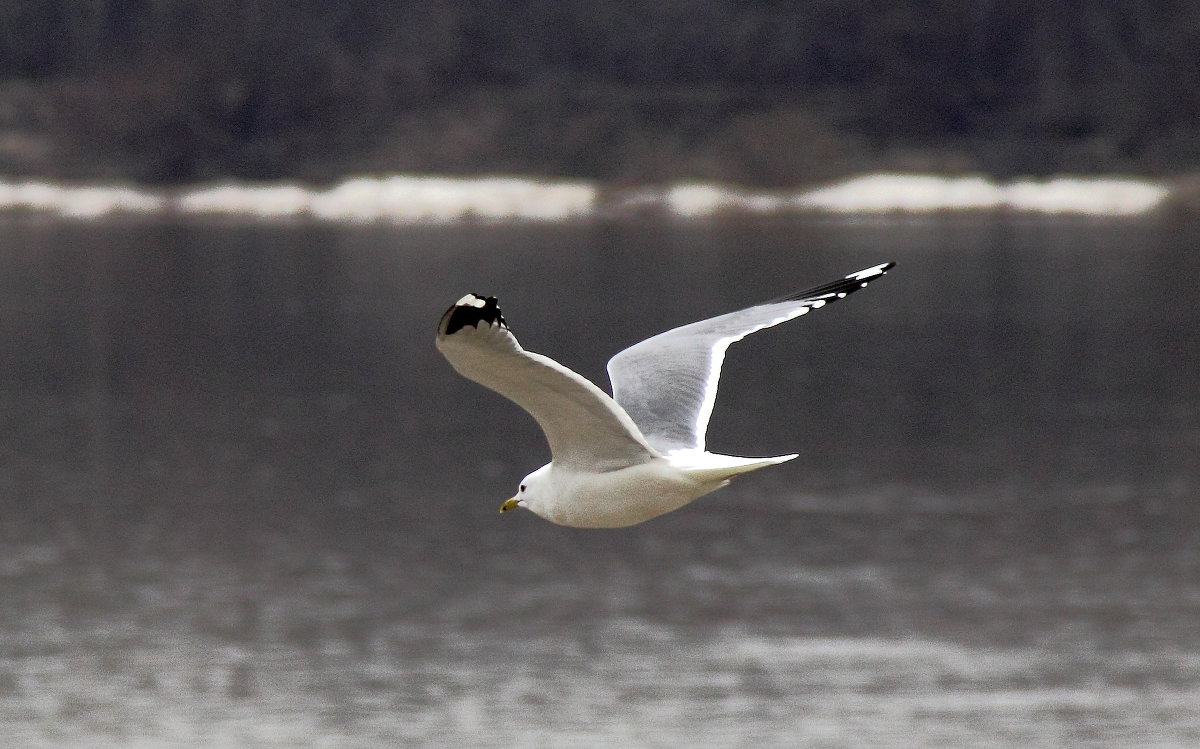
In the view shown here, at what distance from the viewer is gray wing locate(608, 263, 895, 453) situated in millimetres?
11823

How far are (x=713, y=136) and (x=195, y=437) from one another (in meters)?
46.0

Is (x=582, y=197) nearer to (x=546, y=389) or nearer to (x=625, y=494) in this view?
(x=625, y=494)

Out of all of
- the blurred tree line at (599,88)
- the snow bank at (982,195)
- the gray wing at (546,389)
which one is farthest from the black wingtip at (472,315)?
the snow bank at (982,195)

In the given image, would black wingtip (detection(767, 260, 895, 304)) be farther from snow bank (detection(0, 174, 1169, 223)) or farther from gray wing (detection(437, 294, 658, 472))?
snow bank (detection(0, 174, 1169, 223))

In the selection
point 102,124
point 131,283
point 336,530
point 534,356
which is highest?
point 102,124

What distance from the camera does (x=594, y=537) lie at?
42.4 metres

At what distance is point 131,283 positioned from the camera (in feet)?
289

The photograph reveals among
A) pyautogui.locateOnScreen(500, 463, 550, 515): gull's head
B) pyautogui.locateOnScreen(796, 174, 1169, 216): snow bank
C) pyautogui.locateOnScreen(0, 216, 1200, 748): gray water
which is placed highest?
pyautogui.locateOnScreen(796, 174, 1169, 216): snow bank

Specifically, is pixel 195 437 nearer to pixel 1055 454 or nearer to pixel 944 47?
pixel 1055 454

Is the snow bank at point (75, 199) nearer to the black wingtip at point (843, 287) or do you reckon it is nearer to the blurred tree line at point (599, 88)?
the blurred tree line at point (599, 88)

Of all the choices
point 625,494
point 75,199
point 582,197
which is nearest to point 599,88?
point 582,197

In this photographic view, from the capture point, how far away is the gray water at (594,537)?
1177 inches

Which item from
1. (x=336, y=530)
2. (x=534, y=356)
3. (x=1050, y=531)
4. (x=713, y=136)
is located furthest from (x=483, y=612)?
(x=713, y=136)

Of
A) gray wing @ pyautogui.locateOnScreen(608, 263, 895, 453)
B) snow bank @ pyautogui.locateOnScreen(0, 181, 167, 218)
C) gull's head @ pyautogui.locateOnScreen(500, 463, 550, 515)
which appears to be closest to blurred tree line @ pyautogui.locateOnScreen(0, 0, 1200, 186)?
snow bank @ pyautogui.locateOnScreen(0, 181, 167, 218)
